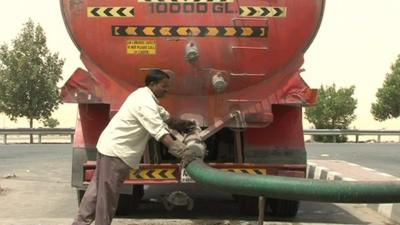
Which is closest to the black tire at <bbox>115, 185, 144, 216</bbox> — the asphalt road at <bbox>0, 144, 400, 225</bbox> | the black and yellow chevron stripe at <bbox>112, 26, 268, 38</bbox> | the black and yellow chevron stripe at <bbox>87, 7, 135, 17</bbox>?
the asphalt road at <bbox>0, 144, 400, 225</bbox>

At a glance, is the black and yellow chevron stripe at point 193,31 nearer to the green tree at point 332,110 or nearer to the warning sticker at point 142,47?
the warning sticker at point 142,47

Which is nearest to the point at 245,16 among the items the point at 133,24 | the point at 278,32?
the point at 278,32

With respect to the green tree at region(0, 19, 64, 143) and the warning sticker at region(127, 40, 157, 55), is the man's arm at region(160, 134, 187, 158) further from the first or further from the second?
the green tree at region(0, 19, 64, 143)

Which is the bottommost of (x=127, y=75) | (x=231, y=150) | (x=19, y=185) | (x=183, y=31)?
(x=19, y=185)

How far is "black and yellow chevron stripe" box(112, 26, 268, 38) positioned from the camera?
6.84m

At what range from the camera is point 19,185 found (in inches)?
452

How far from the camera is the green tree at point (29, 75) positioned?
1302 inches

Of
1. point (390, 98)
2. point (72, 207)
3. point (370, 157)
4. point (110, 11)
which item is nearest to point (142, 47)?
point (110, 11)

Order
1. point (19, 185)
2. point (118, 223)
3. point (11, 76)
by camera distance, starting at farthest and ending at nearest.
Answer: point (11, 76) < point (19, 185) < point (118, 223)

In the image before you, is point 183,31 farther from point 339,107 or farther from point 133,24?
point 339,107

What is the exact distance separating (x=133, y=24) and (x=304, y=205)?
13.5ft

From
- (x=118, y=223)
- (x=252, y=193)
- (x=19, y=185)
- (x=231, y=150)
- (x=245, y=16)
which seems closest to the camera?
(x=252, y=193)

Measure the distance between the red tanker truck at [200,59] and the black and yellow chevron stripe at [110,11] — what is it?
0.01m

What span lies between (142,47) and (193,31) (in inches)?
21.5
